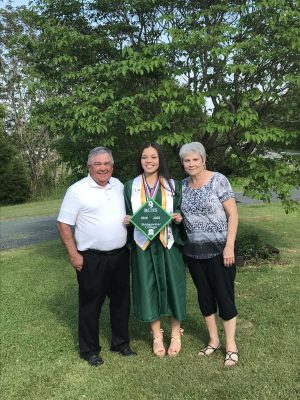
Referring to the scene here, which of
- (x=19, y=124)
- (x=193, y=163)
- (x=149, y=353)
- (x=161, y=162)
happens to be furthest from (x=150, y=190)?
(x=19, y=124)

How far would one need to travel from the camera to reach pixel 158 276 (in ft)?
Answer: 14.2

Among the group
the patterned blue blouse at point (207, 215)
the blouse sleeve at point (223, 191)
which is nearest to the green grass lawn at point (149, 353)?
the patterned blue blouse at point (207, 215)

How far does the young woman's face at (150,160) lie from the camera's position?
13.6 feet

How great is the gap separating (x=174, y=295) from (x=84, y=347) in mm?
1005

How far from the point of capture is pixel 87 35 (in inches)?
270

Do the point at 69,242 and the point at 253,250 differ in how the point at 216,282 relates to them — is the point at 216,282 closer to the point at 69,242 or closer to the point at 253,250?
the point at 69,242

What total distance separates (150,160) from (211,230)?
0.80 meters

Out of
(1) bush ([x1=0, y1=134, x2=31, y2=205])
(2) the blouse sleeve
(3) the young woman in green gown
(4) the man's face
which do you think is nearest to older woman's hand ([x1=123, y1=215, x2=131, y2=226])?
(3) the young woman in green gown

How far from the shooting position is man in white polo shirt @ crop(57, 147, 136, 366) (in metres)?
4.17

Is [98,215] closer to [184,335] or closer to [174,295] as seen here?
[174,295]

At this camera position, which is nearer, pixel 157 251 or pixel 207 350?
pixel 157 251

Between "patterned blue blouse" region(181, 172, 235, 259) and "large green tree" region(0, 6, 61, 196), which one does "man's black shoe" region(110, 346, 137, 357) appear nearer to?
"patterned blue blouse" region(181, 172, 235, 259)

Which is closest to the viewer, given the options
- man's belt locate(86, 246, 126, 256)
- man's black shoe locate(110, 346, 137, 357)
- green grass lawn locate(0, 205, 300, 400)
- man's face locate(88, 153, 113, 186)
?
green grass lawn locate(0, 205, 300, 400)

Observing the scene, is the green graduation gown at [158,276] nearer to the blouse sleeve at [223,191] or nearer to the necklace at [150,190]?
the necklace at [150,190]
